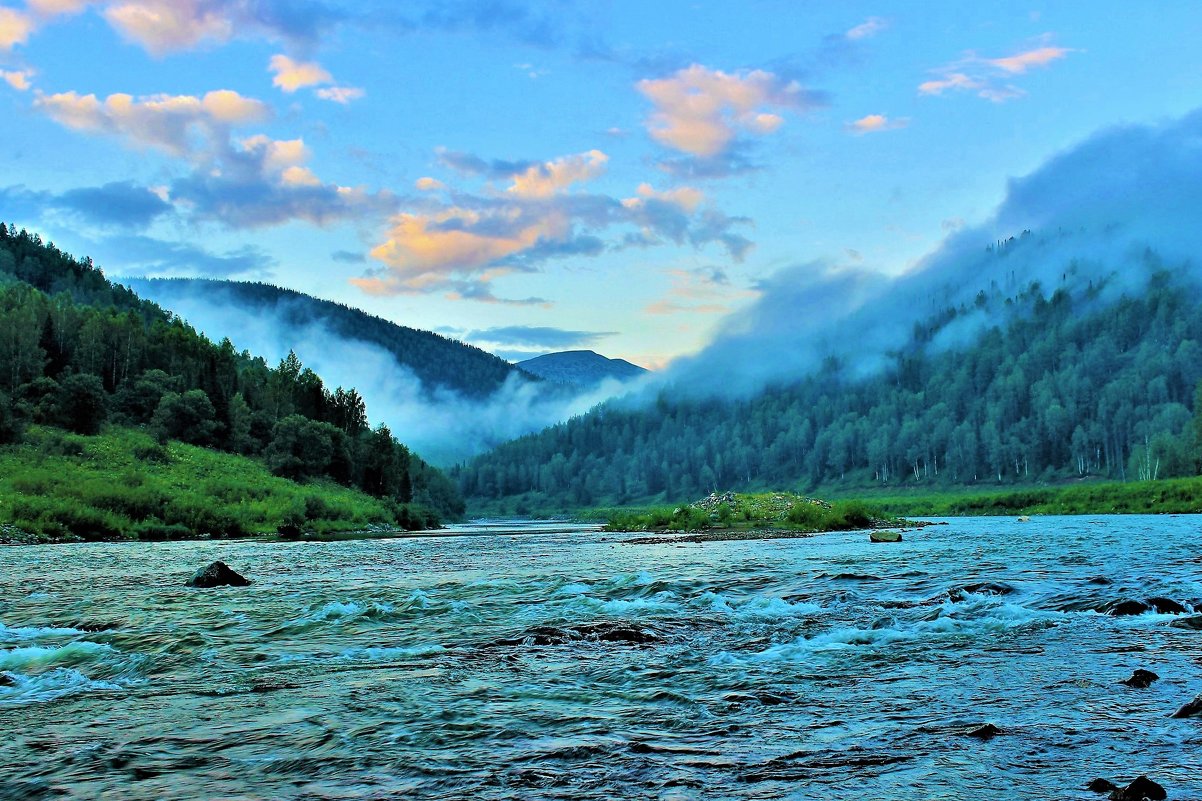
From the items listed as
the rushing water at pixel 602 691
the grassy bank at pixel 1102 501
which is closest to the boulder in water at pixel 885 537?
the rushing water at pixel 602 691

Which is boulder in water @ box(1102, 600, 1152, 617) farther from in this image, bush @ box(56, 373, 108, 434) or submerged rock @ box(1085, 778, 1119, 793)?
bush @ box(56, 373, 108, 434)

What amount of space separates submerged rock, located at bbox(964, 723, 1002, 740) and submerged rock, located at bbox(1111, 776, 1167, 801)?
218cm

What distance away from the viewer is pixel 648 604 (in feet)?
78.4

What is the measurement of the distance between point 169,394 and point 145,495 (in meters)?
49.6

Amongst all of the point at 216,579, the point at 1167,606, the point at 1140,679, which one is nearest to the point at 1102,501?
the point at 1167,606

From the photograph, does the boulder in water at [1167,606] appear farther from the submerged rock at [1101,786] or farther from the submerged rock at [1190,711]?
the submerged rock at [1101,786]

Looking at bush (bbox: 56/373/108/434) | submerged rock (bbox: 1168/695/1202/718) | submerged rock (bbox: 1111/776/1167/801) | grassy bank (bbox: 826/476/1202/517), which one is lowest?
grassy bank (bbox: 826/476/1202/517)

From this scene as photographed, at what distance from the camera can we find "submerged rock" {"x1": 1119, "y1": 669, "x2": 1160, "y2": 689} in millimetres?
12250

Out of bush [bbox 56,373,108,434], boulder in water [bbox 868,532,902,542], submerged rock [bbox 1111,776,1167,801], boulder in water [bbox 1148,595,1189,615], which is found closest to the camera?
submerged rock [bbox 1111,776,1167,801]

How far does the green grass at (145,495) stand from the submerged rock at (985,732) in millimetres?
66748

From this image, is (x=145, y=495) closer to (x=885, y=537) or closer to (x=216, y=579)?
(x=216, y=579)

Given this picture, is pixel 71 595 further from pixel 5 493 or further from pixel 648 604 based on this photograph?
pixel 5 493

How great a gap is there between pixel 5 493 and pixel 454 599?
56.3 metres

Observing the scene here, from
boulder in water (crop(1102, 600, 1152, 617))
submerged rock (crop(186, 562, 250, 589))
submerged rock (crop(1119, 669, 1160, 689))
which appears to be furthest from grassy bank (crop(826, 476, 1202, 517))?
submerged rock (crop(186, 562, 250, 589))
